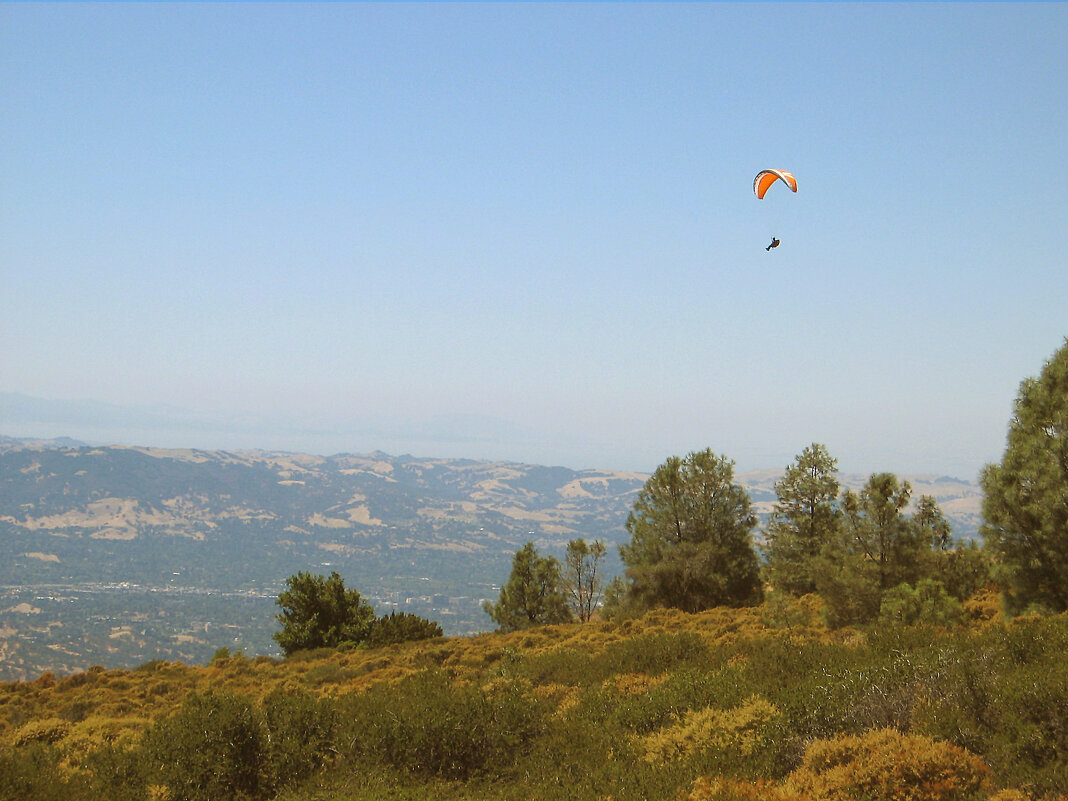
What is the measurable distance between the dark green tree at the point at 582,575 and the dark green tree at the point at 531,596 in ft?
3.05

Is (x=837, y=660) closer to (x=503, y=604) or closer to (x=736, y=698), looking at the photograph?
(x=736, y=698)

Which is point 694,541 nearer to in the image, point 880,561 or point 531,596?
point 880,561

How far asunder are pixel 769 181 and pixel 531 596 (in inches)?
1224

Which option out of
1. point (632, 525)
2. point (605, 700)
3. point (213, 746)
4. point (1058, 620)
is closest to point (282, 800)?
point (213, 746)

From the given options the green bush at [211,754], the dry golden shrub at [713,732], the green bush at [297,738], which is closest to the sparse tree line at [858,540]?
the dry golden shrub at [713,732]

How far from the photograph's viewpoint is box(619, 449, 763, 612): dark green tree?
32.7 metres

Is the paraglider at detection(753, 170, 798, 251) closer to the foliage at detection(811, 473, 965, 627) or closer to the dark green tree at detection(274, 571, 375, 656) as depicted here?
the foliage at detection(811, 473, 965, 627)

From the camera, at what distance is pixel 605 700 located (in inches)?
540

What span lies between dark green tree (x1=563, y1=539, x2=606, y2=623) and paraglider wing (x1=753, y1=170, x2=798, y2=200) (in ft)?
91.5

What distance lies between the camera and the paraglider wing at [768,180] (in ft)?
81.3

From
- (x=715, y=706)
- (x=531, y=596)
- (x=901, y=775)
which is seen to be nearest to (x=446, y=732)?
(x=715, y=706)

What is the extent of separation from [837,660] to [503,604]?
36734 mm

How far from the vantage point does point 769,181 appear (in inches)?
1078

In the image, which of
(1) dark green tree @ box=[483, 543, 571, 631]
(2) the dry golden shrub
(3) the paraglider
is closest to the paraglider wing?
(3) the paraglider
